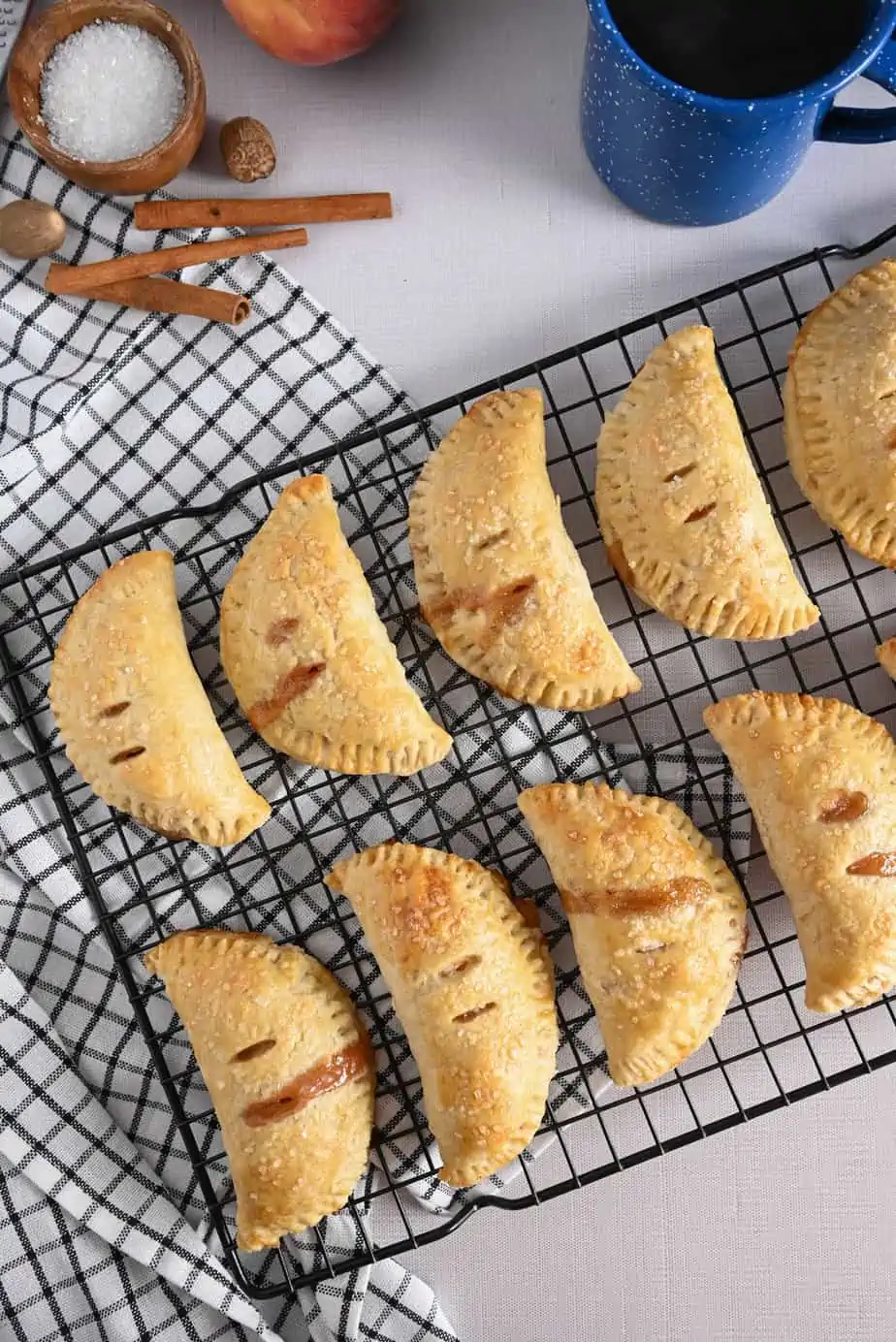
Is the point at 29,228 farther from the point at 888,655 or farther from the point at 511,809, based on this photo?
the point at 888,655

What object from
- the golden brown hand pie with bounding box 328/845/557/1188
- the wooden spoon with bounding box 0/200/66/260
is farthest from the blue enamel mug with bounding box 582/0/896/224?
the golden brown hand pie with bounding box 328/845/557/1188

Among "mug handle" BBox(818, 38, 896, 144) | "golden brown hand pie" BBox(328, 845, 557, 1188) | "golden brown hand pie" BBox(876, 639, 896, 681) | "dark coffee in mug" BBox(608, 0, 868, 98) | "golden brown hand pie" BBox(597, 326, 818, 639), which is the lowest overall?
"golden brown hand pie" BBox(328, 845, 557, 1188)

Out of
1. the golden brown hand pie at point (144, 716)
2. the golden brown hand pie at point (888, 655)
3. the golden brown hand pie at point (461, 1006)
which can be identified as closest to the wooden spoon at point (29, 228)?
the golden brown hand pie at point (144, 716)

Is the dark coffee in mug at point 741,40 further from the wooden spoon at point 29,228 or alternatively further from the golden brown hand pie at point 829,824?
the wooden spoon at point 29,228

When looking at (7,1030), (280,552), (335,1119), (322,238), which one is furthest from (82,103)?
(335,1119)

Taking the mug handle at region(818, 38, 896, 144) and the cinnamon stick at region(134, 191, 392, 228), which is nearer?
the mug handle at region(818, 38, 896, 144)

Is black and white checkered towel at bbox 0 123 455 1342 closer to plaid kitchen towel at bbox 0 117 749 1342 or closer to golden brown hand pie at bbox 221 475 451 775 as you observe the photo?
plaid kitchen towel at bbox 0 117 749 1342

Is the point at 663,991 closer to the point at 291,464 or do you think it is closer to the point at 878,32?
the point at 291,464
